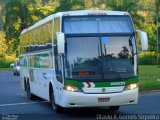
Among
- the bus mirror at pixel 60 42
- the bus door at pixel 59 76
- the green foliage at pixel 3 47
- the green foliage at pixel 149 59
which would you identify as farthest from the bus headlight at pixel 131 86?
the green foliage at pixel 3 47

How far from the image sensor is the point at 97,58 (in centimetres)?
1527

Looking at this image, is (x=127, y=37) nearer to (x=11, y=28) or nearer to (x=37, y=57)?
(x=37, y=57)

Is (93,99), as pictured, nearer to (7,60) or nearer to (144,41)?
(144,41)

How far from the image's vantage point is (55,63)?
1645cm

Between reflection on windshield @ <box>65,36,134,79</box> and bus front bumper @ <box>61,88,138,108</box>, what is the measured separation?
0.51m

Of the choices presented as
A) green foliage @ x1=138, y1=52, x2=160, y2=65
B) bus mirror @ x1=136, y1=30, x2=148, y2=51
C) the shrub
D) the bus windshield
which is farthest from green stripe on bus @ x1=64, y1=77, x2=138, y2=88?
the shrub

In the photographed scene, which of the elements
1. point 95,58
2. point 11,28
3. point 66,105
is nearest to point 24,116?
point 66,105

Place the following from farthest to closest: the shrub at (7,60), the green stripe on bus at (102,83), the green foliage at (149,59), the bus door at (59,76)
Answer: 1. the shrub at (7,60)
2. the green foliage at (149,59)
3. the bus door at (59,76)
4. the green stripe on bus at (102,83)

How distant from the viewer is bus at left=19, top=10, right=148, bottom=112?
49.0ft

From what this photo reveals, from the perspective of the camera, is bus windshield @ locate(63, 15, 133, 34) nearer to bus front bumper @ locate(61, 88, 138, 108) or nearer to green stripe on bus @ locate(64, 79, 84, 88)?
green stripe on bus @ locate(64, 79, 84, 88)

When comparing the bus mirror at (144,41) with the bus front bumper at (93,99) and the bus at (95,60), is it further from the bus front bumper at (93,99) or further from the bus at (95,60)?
the bus front bumper at (93,99)

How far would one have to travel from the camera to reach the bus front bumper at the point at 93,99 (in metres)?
14.9

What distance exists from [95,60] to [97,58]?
9cm

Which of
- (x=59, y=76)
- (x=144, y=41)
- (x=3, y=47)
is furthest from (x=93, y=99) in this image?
(x=3, y=47)
